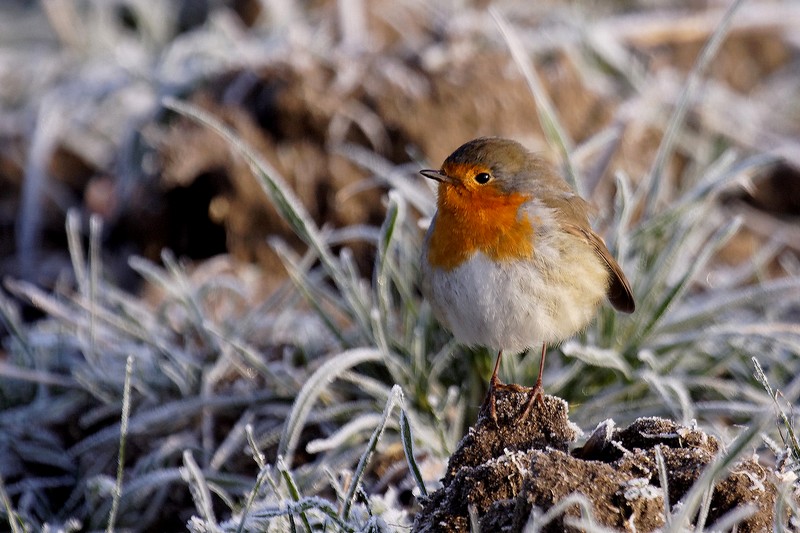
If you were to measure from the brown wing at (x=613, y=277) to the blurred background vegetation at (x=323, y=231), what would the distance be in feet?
0.57

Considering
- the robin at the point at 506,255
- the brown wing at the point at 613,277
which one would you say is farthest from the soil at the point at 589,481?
the brown wing at the point at 613,277

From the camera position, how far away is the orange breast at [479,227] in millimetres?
2496

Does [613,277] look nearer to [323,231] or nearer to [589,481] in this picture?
[589,481]

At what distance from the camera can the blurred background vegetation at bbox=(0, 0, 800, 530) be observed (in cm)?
307

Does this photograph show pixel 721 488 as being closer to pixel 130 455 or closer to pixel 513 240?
pixel 513 240

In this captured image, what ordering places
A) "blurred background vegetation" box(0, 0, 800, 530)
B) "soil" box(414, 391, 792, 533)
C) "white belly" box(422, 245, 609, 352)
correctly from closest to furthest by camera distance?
1. "soil" box(414, 391, 792, 533)
2. "white belly" box(422, 245, 609, 352)
3. "blurred background vegetation" box(0, 0, 800, 530)

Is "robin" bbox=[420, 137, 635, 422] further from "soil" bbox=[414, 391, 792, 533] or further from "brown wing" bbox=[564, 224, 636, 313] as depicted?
"soil" bbox=[414, 391, 792, 533]

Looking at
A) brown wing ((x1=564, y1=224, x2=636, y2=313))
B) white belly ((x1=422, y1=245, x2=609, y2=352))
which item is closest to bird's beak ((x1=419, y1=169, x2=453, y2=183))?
white belly ((x1=422, y1=245, x2=609, y2=352))

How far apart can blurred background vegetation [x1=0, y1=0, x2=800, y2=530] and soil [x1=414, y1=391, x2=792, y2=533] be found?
0.87 feet

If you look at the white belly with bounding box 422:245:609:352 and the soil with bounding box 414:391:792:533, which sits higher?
the white belly with bounding box 422:245:609:352

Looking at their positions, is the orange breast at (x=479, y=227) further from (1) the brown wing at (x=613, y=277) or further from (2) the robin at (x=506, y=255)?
(1) the brown wing at (x=613, y=277)

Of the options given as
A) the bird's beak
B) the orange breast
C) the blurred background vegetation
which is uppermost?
the bird's beak

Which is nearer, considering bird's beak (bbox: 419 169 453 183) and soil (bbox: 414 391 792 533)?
soil (bbox: 414 391 792 533)

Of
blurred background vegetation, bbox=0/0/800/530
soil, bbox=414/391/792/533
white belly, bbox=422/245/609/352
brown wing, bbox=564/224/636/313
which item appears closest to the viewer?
soil, bbox=414/391/792/533
